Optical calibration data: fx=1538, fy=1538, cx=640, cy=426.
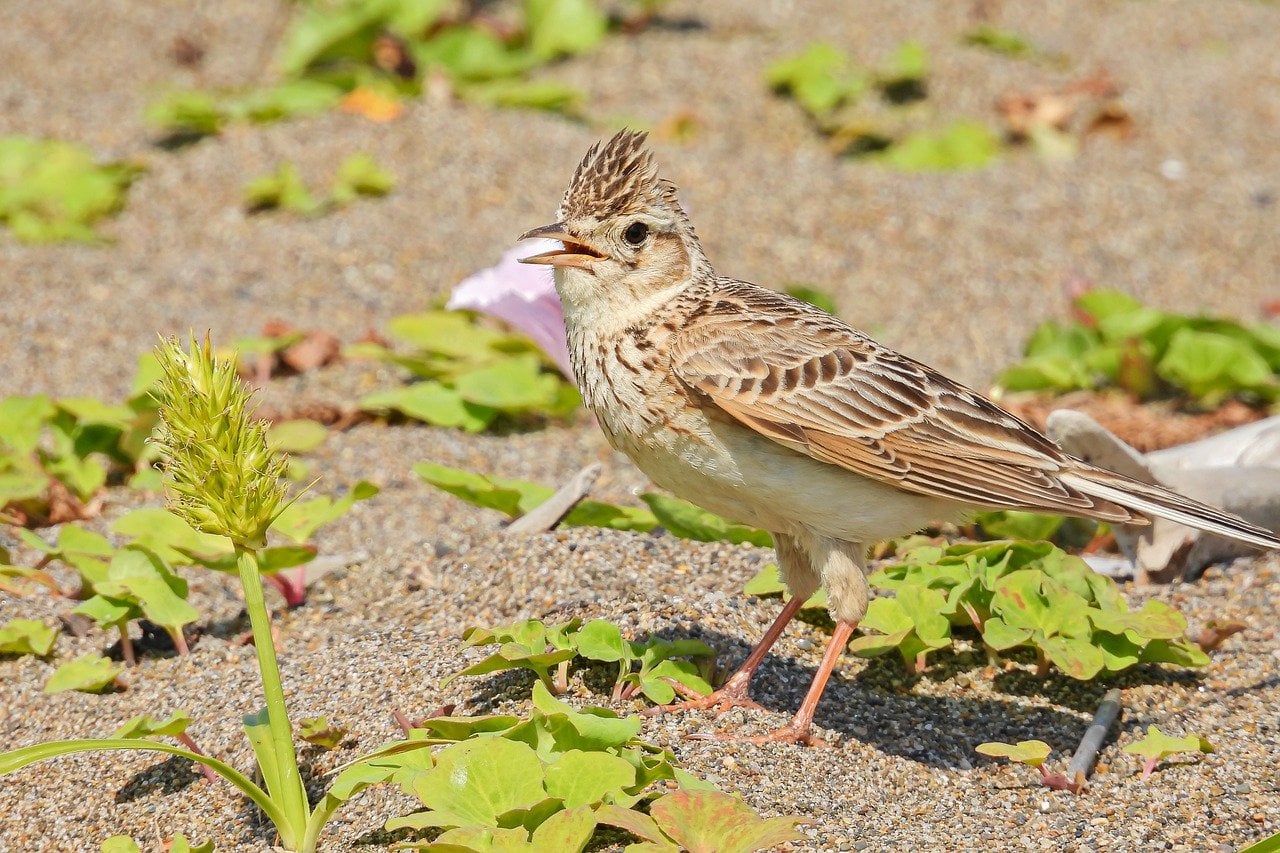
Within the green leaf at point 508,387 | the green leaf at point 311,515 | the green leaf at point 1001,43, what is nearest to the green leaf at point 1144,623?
the green leaf at point 311,515

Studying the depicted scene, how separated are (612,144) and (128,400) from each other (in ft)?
8.86

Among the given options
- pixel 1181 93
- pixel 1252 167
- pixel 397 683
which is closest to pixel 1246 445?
pixel 397 683

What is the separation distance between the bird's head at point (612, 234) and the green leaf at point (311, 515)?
35.0 inches

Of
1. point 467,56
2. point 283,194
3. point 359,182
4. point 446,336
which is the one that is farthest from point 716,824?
point 467,56

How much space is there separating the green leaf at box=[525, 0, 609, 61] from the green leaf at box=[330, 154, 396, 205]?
208 cm

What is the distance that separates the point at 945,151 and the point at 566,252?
5254mm

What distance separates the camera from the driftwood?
17.0 feet

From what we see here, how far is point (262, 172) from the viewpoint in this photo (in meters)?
8.73

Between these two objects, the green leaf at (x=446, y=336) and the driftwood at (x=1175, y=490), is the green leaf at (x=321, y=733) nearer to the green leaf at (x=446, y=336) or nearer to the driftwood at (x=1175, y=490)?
the driftwood at (x=1175, y=490)

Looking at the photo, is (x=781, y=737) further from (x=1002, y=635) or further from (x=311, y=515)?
(x=311, y=515)

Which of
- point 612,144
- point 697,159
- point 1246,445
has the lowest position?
point 1246,445

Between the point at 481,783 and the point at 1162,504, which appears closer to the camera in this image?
the point at 481,783

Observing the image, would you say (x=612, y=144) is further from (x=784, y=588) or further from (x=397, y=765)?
(x=397, y=765)

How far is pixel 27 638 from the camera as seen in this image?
460cm
